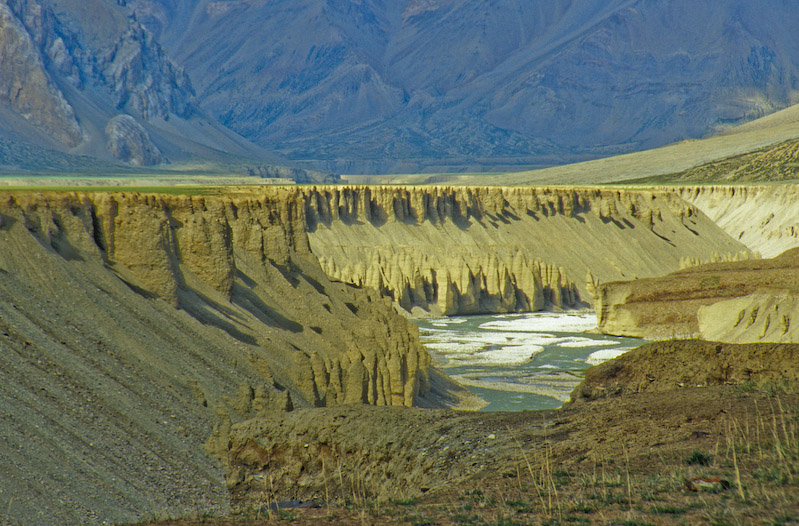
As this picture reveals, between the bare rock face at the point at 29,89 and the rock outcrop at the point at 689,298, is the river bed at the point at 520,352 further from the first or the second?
the bare rock face at the point at 29,89

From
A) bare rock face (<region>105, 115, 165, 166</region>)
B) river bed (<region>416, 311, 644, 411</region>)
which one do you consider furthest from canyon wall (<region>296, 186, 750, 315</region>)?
bare rock face (<region>105, 115, 165, 166</region>)

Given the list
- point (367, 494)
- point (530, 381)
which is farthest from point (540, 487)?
point (530, 381)

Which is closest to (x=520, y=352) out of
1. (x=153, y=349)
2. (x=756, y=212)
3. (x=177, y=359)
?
(x=177, y=359)

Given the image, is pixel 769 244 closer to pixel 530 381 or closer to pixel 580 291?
pixel 580 291

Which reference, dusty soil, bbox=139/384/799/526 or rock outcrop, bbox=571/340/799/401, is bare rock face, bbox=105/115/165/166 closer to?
rock outcrop, bbox=571/340/799/401

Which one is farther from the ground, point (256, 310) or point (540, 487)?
point (256, 310)
